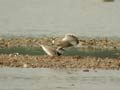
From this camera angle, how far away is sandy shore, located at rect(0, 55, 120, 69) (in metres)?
19.0

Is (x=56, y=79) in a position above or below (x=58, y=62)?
below

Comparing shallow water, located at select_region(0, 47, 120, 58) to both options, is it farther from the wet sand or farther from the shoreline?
the shoreline

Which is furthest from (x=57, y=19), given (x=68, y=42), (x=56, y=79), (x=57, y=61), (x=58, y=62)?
(x=56, y=79)

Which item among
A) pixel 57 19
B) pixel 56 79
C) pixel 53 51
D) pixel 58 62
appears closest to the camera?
pixel 56 79

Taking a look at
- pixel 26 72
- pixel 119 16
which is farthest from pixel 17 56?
pixel 119 16

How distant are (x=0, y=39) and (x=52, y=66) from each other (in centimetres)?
633

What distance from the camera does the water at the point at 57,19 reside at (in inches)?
1112

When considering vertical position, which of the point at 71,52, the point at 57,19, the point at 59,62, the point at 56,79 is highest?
the point at 57,19

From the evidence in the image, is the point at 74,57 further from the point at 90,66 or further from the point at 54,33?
the point at 54,33

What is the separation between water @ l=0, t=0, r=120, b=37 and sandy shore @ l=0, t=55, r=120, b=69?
647cm

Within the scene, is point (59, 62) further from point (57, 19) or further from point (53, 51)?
point (57, 19)

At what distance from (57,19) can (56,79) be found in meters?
16.4

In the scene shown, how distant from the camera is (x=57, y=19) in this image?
110 ft

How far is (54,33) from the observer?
27.3 m
